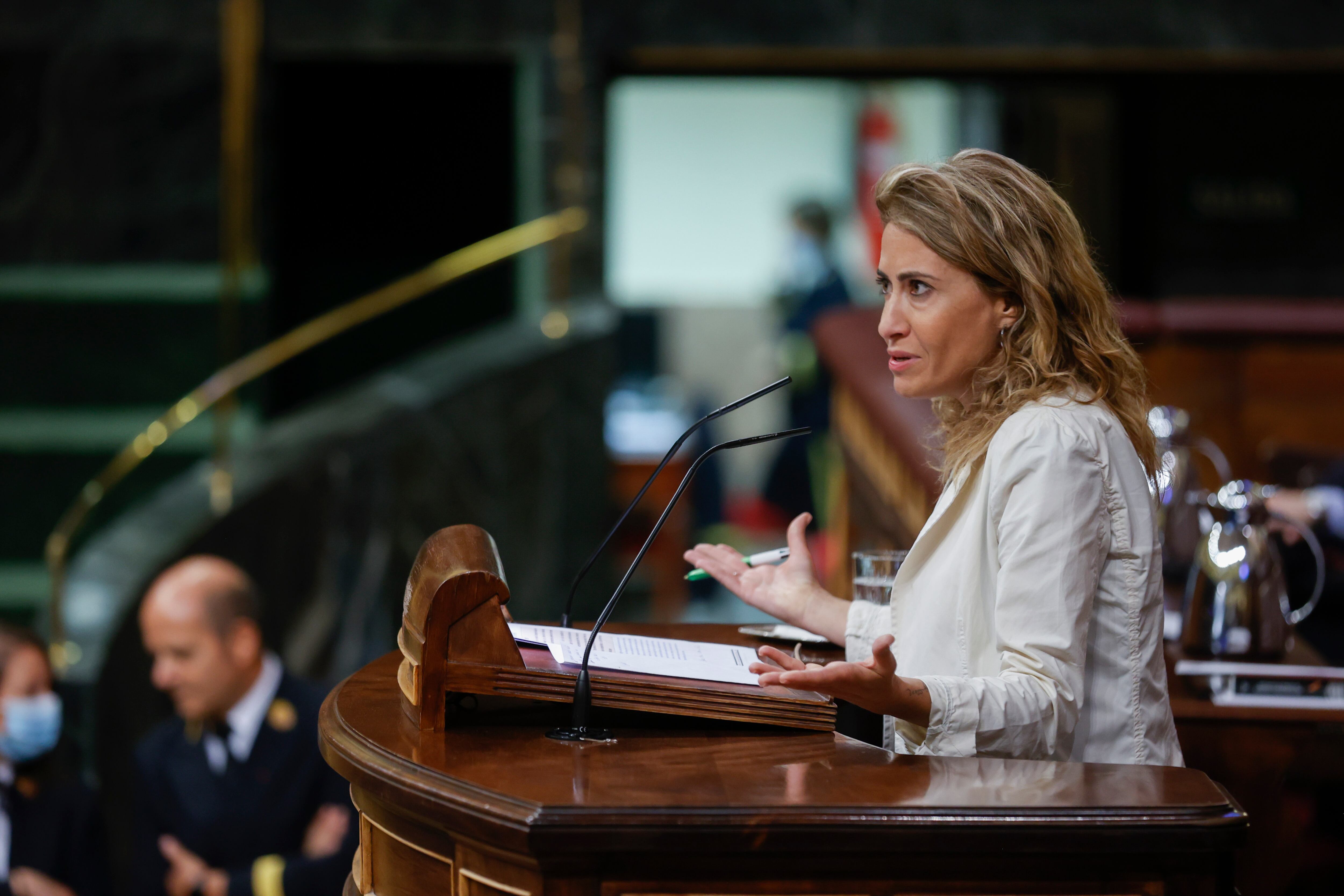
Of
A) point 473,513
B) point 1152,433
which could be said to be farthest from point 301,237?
point 1152,433

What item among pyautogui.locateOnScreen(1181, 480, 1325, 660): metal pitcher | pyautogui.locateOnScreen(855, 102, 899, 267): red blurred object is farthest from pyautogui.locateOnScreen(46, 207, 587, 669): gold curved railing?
pyautogui.locateOnScreen(855, 102, 899, 267): red blurred object

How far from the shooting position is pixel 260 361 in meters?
4.74

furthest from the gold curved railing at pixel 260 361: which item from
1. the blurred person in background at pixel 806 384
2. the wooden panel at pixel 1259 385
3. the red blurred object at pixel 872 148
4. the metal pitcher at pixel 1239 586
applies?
the red blurred object at pixel 872 148

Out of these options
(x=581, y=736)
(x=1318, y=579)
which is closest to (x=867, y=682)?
(x=581, y=736)

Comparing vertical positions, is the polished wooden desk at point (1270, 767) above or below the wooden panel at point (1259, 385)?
below

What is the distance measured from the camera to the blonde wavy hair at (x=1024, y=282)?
5.28 ft

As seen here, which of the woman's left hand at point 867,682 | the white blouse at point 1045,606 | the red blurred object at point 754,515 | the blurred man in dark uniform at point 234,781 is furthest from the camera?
the red blurred object at point 754,515

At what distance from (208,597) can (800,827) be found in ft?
→ 9.29

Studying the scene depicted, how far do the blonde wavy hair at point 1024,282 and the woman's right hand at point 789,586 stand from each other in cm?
31

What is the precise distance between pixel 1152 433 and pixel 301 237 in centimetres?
503

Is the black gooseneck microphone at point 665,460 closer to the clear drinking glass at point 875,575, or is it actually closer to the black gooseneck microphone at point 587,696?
the black gooseneck microphone at point 587,696

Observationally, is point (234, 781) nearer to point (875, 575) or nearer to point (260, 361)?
point (260, 361)

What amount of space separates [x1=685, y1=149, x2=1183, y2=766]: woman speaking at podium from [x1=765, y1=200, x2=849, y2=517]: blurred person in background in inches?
194

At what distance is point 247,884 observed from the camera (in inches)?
127
